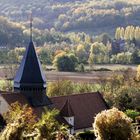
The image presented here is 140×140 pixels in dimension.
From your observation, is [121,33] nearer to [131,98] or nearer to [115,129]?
[131,98]

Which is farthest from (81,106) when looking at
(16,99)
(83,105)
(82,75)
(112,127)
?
(82,75)

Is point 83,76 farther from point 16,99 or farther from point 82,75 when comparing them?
point 16,99

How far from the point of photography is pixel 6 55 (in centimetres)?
12331

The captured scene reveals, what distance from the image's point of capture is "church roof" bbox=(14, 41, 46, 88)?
4762 centimetres

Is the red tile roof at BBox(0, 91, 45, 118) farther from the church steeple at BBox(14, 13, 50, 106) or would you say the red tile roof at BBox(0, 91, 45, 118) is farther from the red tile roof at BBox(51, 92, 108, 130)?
the red tile roof at BBox(51, 92, 108, 130)

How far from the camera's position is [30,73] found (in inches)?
1889

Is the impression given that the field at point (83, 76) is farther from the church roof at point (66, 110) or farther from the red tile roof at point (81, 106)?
the church roof at point (66, 110)

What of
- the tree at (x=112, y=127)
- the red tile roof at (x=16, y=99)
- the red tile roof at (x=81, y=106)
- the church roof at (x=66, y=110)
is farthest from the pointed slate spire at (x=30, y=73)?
the tree at (x=112, y=127)

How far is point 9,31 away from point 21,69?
142 metres

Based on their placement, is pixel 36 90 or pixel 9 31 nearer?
pixel 36 90

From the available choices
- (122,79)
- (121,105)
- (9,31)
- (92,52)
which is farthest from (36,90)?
(9,31)

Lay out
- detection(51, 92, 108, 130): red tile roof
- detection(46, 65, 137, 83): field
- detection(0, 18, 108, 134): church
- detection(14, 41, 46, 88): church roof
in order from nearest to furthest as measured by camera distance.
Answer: detection(0, 18, 108, 134): church, detection(14, 41, 46, 88): church roof, detection(51, 92, 108, 130): red tile roof, detection(46, 65, 137, 83): field

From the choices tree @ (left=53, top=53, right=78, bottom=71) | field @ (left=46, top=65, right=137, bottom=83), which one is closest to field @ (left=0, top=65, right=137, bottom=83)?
field @ (left=46, top=65, right=137, bottom=83)

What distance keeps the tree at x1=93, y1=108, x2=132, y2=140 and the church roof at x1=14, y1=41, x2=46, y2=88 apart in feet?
82.0
